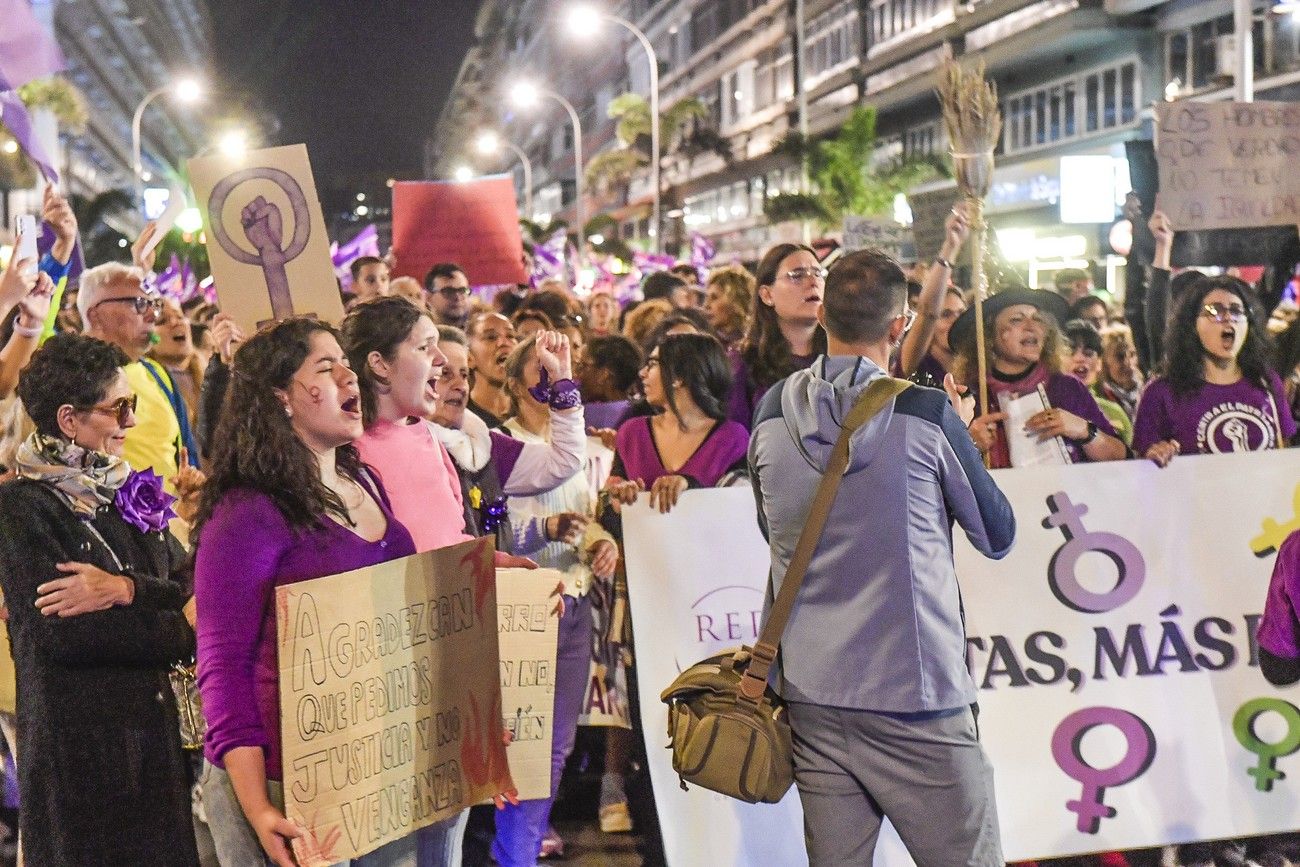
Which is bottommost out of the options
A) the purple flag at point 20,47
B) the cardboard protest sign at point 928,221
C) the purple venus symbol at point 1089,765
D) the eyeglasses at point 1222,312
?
the purple venus symbol at point 1089,765

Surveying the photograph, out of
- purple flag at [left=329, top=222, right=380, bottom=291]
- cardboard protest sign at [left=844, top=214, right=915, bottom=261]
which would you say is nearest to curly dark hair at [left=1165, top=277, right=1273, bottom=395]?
cardboard protest sign at [left=844, top=214, right=915, bottom=261]

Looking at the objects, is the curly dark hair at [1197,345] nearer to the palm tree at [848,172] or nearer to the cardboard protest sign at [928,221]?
the cardboard protest sign at [928,221]

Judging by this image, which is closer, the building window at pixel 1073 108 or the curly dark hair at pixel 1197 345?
the curly dark hair at pixel 1197 345

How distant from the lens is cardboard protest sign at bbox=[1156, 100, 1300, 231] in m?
7.73

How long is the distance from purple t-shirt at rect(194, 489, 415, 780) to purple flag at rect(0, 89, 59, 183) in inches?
122

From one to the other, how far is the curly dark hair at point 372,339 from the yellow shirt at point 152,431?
2687 mm

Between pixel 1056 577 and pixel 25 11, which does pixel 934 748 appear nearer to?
pixel 1056 577

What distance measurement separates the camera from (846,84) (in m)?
51.5

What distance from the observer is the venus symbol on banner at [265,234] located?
19.2 ft

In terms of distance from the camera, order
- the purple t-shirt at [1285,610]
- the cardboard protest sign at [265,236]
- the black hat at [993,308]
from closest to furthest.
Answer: the purple t-shirt at [1285,610]
the cardboard protest sign at [265,236]
the black hat at [993,308]

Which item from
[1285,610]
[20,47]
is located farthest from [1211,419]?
[20,47]

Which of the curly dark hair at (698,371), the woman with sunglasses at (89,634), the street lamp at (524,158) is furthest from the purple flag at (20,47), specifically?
the street lamp at (524,158)

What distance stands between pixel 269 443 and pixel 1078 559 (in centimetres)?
331

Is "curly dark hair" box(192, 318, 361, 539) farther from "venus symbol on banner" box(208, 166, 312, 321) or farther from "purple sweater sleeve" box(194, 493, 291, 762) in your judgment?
"venus symbol on banner" box(208, 166, 312, 321)
